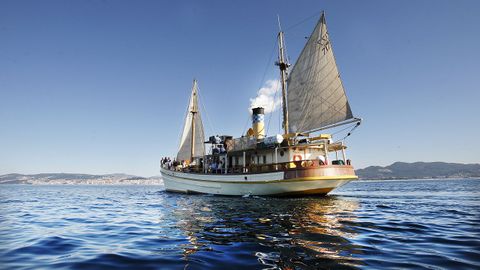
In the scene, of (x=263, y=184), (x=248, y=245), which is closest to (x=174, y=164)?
(x=263, y=184)

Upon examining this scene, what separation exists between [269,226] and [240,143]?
61.2 ft

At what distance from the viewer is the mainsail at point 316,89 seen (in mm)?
25516

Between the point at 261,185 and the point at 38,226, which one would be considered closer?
the point at 38,226

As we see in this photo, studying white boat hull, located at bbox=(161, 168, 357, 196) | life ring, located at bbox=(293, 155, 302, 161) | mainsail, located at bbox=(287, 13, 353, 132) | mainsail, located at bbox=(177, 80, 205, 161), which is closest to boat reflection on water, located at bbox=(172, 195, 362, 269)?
white boat hull, located at bbox=(161, 168, 357, 196)

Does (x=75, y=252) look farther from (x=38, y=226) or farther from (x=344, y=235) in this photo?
(x=344, y=235)

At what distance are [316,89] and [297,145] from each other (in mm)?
5726

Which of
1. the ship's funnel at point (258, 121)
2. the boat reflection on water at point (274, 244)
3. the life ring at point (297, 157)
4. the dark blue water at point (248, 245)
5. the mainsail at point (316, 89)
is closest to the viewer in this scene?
the dark blue water at point (248, 245)

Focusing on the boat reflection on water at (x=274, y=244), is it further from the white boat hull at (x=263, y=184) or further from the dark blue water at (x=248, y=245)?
the white boat hull at (x=263, y=184)

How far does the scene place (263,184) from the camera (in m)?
25.4

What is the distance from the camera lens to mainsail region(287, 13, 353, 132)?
25516 mm

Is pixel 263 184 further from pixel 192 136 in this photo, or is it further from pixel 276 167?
pixel 192 136

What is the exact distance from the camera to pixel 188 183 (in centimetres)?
3491

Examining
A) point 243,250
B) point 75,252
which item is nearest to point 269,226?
point 243,250

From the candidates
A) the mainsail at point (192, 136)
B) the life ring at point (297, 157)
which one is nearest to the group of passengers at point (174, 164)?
the mainsail at point (192, 136)
